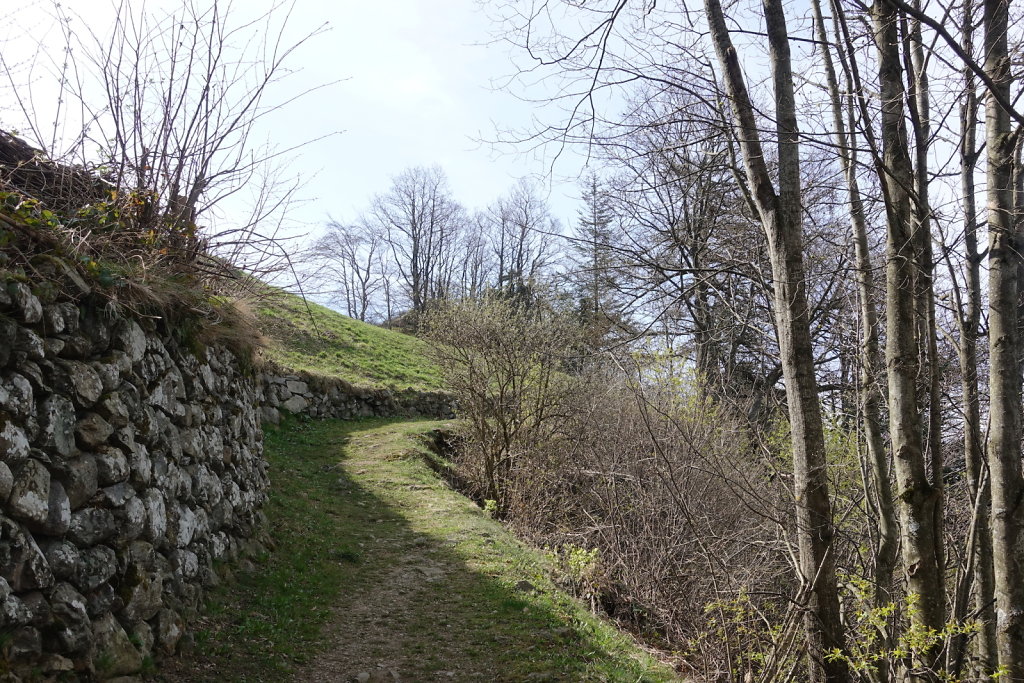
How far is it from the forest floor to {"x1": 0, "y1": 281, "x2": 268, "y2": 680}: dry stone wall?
20.5 inches

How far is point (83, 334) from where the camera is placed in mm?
4473

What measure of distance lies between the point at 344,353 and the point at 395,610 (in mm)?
16024

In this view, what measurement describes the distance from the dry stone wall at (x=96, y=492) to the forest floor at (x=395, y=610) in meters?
0.52

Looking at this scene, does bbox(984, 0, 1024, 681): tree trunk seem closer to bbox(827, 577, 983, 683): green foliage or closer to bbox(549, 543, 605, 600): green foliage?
bbox(827, 577, 983, 683): green foliage

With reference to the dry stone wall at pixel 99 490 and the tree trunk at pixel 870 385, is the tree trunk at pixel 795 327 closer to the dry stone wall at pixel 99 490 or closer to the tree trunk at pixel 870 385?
the tree trunk at pixel 870 385

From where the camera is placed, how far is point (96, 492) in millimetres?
4285

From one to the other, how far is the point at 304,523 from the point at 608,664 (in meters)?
4.66

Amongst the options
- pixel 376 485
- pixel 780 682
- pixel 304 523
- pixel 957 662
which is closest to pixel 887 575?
pixel 957 662

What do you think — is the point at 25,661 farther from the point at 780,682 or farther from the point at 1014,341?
the point at 1014,341

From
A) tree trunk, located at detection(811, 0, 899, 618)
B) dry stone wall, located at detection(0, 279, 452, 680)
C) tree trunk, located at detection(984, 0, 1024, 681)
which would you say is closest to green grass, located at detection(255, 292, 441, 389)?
dry stone wall, located at detection(0, 279, 452, 680)

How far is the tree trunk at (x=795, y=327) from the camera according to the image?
423 centimetres

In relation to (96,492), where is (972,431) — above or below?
above

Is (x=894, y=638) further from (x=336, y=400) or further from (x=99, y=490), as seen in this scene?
(x=336, y=400)

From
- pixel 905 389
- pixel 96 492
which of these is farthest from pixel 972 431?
pixel 96 492
